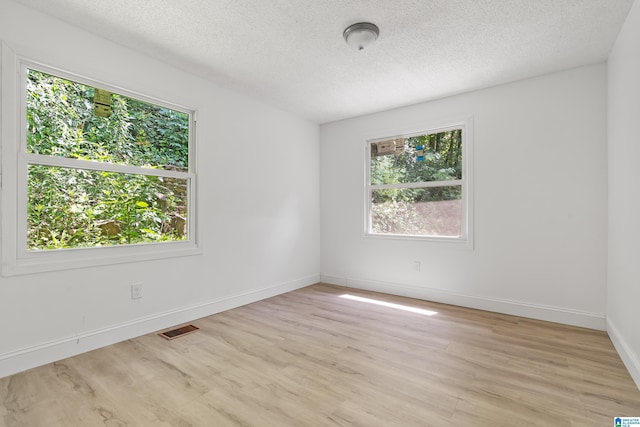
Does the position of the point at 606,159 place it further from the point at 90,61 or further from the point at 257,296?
the point at 90,61

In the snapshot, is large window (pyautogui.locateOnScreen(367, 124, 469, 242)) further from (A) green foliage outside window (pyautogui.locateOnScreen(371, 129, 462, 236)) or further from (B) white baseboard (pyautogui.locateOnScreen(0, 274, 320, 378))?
(B) white baseboard (pyautogui.locateOnScreen(0, 274, 320, 378))

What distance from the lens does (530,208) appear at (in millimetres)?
3178

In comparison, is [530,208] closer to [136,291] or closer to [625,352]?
[625,352]

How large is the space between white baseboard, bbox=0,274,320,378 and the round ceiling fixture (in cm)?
290

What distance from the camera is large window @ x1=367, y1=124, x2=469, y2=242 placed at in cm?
369

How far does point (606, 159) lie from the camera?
2818mm

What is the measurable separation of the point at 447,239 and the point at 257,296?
2463mm

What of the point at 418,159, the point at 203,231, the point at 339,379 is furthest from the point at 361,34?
the point at 339,379

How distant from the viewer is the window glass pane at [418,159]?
373cm

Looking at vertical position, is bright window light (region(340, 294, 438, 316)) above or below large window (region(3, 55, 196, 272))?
below

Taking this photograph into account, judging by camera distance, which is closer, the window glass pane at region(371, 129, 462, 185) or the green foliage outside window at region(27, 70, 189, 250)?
the green foliage outside window at region(27, 70, 189, 250)

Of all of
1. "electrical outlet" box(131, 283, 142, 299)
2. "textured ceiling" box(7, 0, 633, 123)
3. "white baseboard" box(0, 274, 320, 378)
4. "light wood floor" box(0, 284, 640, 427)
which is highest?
"textured ceiling" box(7, 0, 633, 123)

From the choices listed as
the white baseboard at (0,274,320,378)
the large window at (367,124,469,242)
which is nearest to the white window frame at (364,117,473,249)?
the large window at (367,124,469,242)

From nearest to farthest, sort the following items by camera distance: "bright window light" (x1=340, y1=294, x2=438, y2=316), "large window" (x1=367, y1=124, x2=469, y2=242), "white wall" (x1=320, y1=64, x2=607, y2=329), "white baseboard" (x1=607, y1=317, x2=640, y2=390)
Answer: "white baseboard" (x1=607, y1=317, x2=640, y2=390) → "white wall" (x1=320, y1=64, x2=607, y2=329) → "bright window light" (x1=340, y1=294, x2=438, y2=316) → "large window" (x1=367, y1=124, x2=469, y2=242)
